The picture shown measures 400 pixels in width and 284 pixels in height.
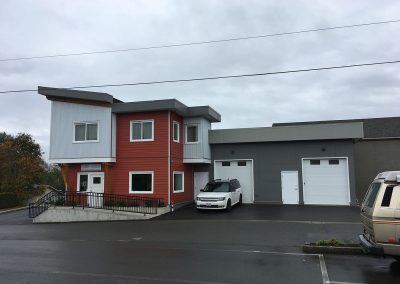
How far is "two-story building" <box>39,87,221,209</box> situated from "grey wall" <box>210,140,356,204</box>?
330 centimetres

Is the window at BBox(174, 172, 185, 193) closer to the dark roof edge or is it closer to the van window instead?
the dark roof edge

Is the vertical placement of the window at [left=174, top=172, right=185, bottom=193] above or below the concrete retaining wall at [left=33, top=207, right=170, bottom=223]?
above

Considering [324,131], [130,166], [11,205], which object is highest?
[324,131]

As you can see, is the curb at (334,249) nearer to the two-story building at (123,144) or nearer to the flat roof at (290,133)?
the two-story building at (123,144)

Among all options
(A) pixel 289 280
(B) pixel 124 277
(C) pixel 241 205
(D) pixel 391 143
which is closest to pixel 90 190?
(C) pixel 241 205

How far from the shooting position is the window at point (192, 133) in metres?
24.3

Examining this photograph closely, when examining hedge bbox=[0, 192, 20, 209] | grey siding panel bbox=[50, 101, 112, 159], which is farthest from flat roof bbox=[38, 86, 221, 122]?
hedge bbox=[0, 192, 20, 209]

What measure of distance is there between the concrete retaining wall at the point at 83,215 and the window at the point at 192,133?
5.26 meters

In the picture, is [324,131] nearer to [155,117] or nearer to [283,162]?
[283,162]

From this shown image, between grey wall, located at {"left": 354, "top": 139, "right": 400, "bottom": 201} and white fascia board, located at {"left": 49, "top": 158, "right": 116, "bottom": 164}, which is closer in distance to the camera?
white fascia board, located at {"left": 49, "top": 158, "right": 116, "bottom": 164}

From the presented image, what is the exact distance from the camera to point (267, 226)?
598 inches

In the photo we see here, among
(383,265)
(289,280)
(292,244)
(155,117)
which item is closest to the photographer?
(289,280)

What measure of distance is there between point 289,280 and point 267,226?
7.78 metres

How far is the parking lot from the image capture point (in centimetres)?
788
